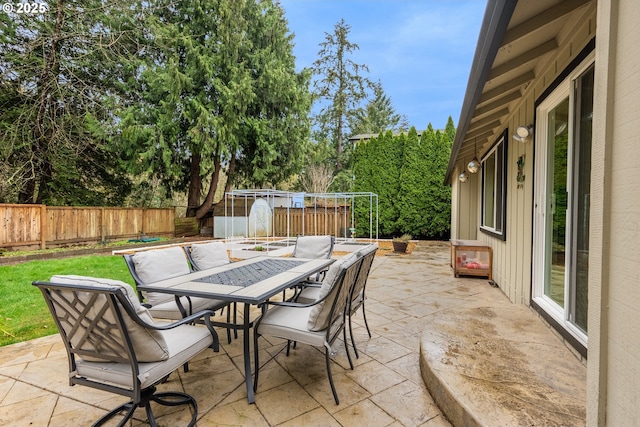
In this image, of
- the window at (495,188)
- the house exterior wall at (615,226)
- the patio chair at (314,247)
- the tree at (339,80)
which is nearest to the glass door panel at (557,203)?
the window at (495,188)

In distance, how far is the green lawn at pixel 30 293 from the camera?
A: 344cm

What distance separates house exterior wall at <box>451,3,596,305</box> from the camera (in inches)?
95.3

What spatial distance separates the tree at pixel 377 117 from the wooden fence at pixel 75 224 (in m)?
12.9

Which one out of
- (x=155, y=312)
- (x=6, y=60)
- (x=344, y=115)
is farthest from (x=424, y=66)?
(x=155, y=312)

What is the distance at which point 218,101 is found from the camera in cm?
1306

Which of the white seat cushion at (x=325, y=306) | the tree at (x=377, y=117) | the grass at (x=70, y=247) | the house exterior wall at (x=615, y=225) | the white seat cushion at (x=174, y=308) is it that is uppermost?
the tree at (x=377, y=117)

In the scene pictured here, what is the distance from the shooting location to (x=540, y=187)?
3.19 m

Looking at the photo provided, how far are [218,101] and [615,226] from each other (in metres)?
13.8

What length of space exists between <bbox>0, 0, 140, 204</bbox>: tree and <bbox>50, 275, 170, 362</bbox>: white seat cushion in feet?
31.7

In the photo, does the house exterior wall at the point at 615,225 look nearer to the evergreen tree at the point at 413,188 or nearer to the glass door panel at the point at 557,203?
the glass door panel at the point at 557,203

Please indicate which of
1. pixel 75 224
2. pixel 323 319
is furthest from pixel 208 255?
pixel 75 224

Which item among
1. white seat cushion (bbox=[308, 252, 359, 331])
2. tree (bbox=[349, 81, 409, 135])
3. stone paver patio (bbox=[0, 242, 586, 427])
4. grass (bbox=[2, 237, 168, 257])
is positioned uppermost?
tree (bbox=[349, 81, 409, 135])

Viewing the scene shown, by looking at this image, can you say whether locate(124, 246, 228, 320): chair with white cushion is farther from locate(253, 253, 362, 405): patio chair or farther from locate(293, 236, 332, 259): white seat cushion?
locate(293, 236, 332, 259): white seat cushion

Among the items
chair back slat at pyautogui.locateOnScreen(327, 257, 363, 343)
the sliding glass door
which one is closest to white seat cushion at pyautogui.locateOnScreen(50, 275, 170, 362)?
chair back slat at pyautogui.locateOnScreen(327, 257, 363, 343)
